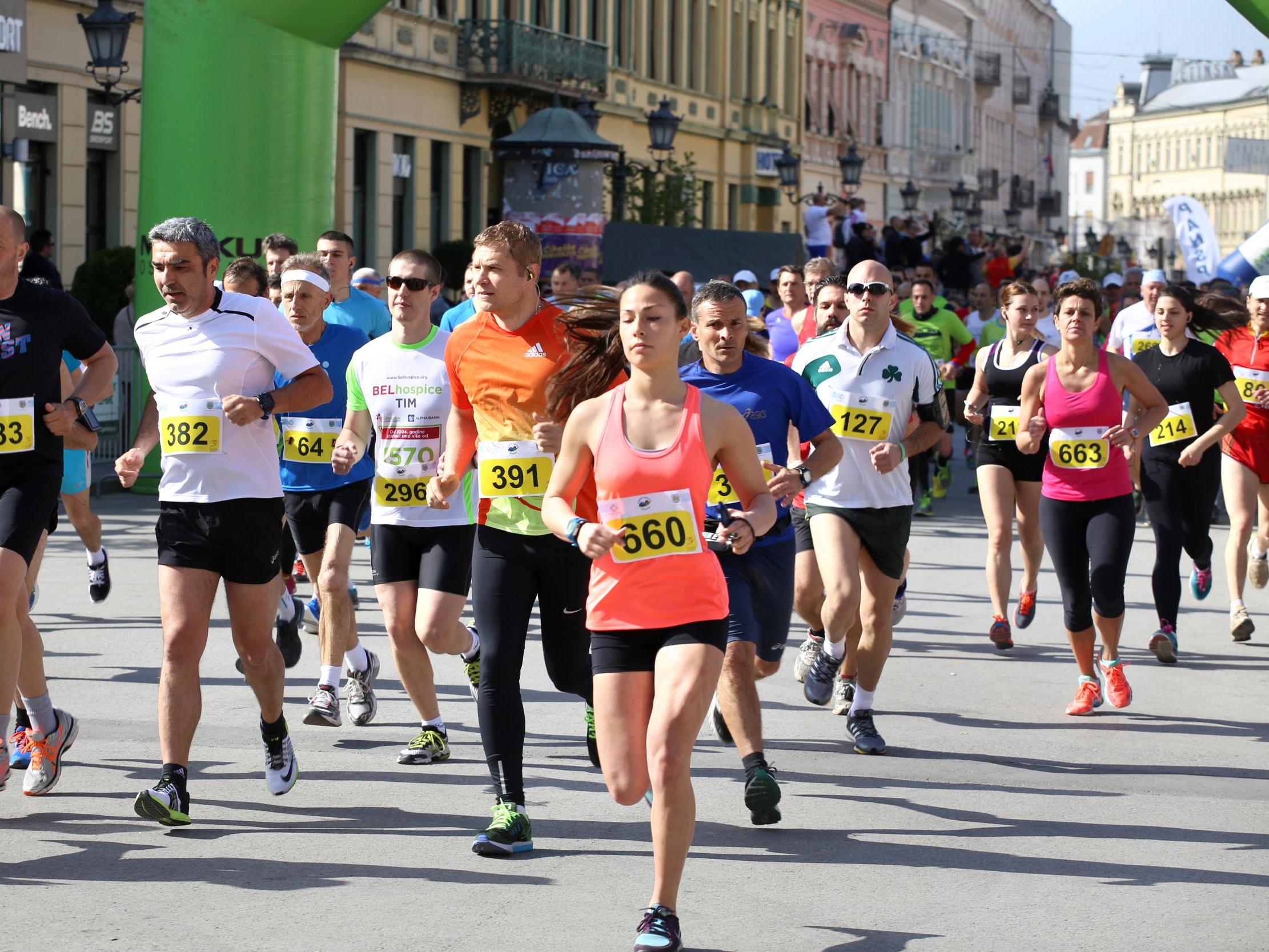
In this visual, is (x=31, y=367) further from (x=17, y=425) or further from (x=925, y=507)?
(x=925, y=507)

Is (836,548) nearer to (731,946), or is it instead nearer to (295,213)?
(731,946)

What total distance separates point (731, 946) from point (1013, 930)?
2.57 feet

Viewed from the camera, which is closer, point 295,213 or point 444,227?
point 295,213

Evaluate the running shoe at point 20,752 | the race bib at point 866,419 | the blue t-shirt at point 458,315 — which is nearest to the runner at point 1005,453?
the race bib at point 866,419

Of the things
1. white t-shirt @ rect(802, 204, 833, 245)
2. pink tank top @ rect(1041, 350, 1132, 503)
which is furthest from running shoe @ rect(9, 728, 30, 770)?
white t-shirt @ rect(802, 204, 833, 245)

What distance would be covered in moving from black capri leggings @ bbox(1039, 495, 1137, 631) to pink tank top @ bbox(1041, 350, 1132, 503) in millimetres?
50

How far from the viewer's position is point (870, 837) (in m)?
6.78

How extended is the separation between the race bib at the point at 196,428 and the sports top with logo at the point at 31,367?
1.54 ft

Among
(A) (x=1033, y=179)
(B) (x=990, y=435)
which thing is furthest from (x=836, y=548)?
(A) (x=1033, y=179)

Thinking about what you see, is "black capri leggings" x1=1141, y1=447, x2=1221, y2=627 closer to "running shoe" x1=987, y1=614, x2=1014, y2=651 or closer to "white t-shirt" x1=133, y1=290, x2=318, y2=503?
"running shoe" x1=987, y1=614, x2=1014, y2=651

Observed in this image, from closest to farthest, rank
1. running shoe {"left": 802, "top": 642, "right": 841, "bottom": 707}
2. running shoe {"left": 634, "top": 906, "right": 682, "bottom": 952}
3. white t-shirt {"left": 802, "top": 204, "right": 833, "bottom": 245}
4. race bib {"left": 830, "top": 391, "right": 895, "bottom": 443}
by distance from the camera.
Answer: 1. running shoe {"left": 634, "top": 906, "right": 682, "bottom": 952}
2. race bib {"left": 830, "top": 391, "right": 895, "bottom": 443}
3. running shoe {"left": 802, "top": 642, "right": 841, "bottom": 707}
4. white t-shirt {"left": 802, "top": 204, "right": 833, "bottom": 245}

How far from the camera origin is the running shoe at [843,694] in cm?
905

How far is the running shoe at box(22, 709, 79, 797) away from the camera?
23.2 feet

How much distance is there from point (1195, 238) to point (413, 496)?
26870mm
